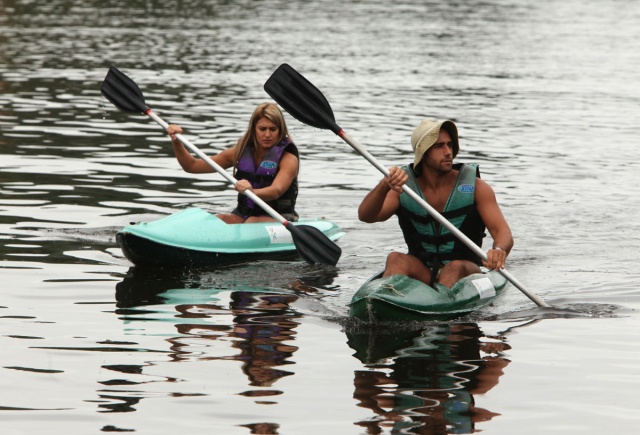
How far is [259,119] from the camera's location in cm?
985

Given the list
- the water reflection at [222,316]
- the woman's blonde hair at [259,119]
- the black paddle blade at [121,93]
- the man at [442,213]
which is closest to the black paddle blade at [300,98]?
the man at [442,213]

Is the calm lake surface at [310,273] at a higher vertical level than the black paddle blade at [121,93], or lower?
lower

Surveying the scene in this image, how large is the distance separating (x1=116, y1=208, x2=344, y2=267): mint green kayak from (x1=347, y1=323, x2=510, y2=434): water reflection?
7.49ft

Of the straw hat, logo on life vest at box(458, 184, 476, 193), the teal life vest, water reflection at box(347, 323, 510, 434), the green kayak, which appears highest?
the straw hat

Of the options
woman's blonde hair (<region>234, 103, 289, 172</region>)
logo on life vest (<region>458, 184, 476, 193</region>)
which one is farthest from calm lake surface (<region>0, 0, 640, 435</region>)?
woman's blonde hair (<region>234, 103, 289, 172</region>)

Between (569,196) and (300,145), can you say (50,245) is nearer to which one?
(569,196)

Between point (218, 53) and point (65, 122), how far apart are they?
35.4ft

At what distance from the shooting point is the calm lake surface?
5.93m

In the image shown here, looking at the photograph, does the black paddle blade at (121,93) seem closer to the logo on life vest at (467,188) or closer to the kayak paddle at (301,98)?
the kayak paddle at (301,98)

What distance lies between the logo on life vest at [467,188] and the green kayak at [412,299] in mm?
596

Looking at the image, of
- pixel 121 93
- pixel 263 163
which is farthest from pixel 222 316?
pixel 121 93

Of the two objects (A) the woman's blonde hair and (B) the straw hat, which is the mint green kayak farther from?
(B) the straw hat

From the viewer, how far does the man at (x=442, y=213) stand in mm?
7848

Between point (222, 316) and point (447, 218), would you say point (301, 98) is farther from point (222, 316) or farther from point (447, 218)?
point (222, 316)
